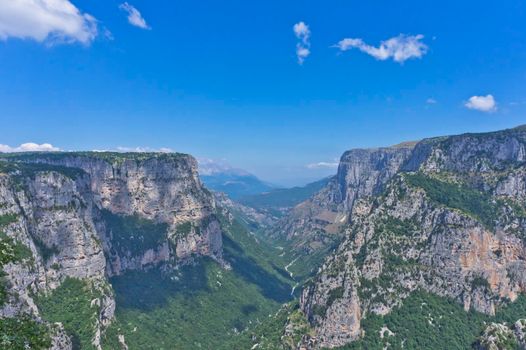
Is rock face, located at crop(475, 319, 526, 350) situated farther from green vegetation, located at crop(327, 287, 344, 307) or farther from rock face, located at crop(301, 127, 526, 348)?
green vegetation, located at crop(327, 287, 344, 307)

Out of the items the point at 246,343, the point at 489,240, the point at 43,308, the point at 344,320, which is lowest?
the point at 246,343

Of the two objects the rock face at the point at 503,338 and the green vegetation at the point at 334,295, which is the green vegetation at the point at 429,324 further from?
the rock face at the point at 503,338

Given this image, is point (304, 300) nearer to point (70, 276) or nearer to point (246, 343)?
point (246, 343)

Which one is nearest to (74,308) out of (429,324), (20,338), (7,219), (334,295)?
(7,219)

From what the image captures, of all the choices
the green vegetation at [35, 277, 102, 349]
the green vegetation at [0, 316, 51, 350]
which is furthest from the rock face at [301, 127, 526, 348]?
the green vegetation at [0, 316, 51, 350]

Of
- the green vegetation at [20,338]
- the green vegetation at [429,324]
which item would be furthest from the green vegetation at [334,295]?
the green vegetation at [20,338]

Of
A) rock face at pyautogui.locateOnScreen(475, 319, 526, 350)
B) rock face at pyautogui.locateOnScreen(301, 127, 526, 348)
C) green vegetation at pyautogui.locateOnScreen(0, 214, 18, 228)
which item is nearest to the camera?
rock face at pyautogui.locateOnScreen(475, 319, 526, 350)

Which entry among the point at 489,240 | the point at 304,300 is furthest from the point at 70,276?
the point at 489,240
